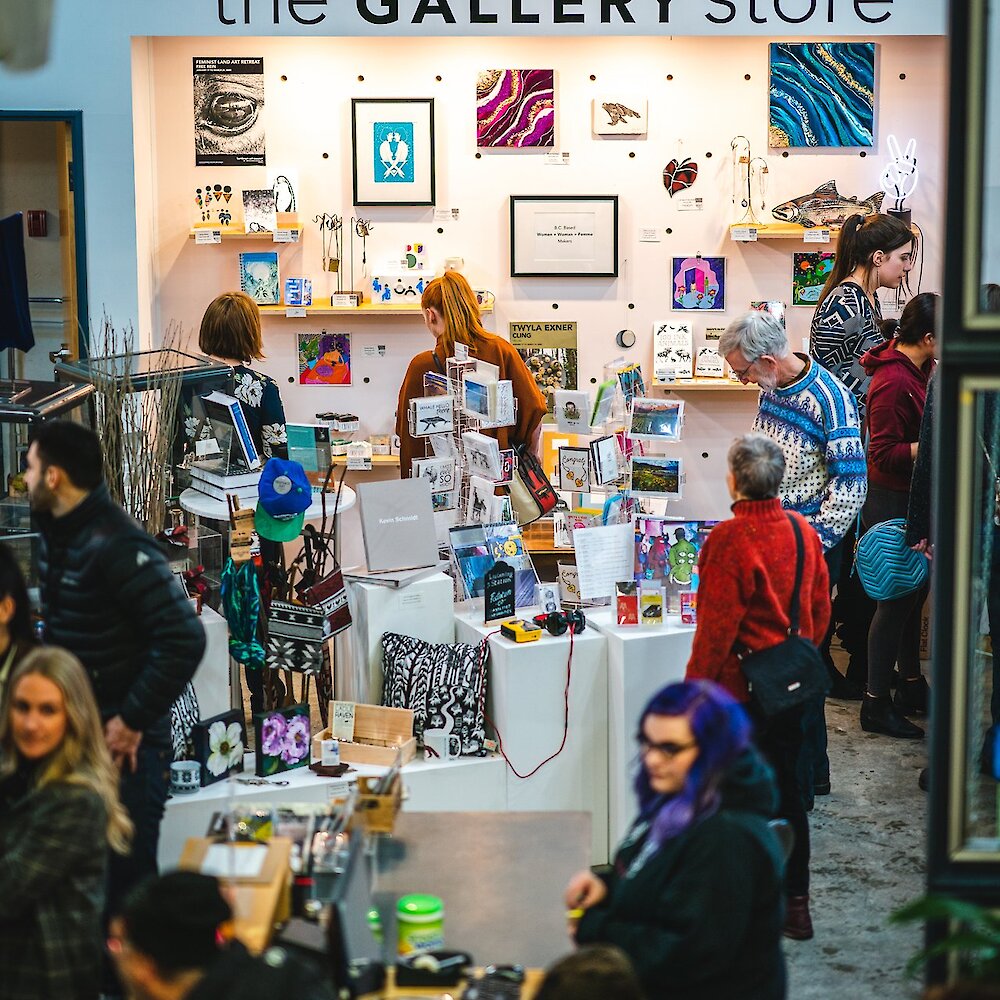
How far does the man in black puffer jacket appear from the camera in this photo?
3.56m

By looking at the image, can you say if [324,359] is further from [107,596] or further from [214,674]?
Result: [107,596]

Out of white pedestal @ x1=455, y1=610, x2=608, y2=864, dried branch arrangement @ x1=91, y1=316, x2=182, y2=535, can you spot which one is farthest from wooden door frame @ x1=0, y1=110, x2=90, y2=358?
white pedestal @ x1=455, y1=610, x2=608, y2=864

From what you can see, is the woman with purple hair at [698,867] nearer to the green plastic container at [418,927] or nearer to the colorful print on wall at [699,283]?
the green plastic container at [418,927]

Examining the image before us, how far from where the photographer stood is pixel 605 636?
4.89 m

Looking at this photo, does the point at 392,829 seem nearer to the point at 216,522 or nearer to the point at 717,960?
the point at 717,960

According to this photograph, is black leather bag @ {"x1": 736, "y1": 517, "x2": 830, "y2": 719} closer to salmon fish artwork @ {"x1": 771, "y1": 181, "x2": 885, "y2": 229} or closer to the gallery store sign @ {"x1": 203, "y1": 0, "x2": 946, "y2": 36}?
the gallery store sign @ {"x1": 203, "y1": 0, "x2": 946, "y2": 36}

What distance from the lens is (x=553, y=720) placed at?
486 cm

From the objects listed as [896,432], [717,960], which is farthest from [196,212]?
[717,960]

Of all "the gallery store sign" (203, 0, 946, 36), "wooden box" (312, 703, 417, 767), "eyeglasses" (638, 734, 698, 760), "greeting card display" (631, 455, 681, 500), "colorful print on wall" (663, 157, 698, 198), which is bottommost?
"wooden box" (312, 703, 417, 767)

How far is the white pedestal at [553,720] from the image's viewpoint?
4820mm

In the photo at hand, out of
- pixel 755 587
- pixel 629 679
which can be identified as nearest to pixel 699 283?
pixel 629 679

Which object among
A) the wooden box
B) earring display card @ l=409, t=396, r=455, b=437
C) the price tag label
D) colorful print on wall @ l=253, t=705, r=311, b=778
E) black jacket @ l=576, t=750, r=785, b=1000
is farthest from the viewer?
the price tag label

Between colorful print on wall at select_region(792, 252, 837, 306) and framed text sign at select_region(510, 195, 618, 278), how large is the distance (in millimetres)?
951

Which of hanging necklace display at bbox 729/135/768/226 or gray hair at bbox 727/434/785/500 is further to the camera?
hanging necklace display at bbox 729/135/768/226
